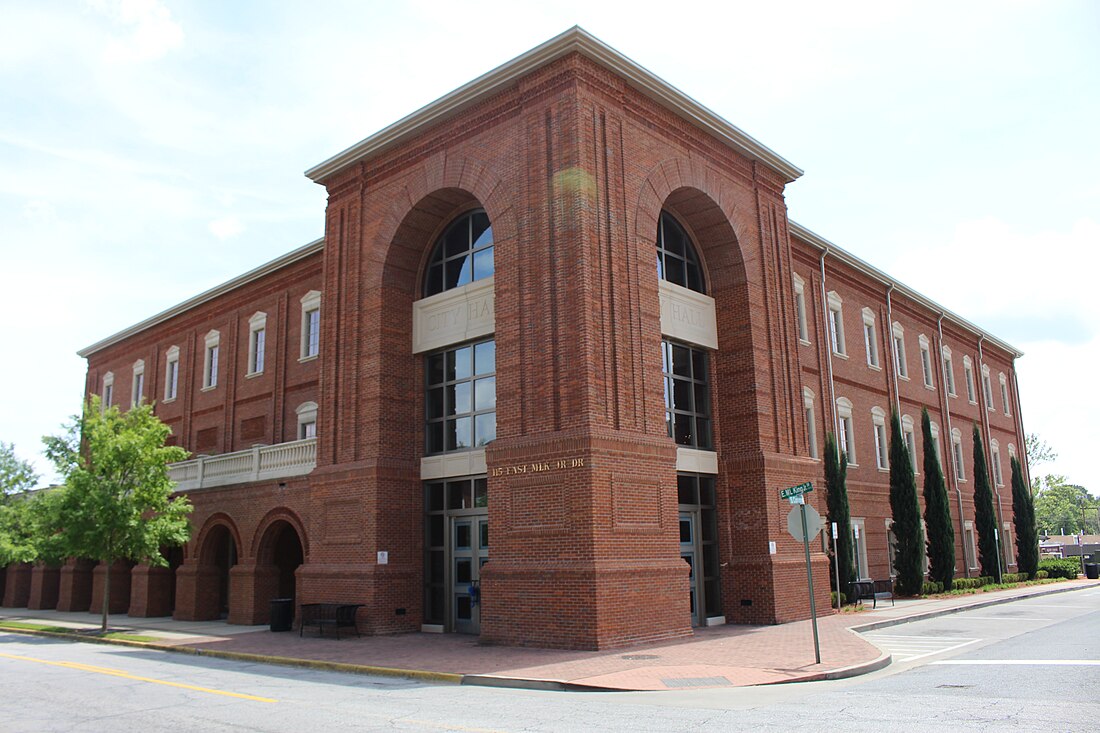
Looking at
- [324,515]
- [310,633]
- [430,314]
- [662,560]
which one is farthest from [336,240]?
[662,560]

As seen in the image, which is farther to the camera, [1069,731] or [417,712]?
[417,712]

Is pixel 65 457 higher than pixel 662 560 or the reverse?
higher

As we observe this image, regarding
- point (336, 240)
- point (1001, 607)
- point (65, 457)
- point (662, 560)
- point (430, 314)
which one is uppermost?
point (336, 240)

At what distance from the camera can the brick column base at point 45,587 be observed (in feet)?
122

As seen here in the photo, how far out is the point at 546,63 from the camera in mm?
19141

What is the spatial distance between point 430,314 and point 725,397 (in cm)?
781

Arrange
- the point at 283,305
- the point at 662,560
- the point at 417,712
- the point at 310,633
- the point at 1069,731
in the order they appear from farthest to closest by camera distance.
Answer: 1. the point at 283,305
2. the point at 310,633
3. the point at 662,560
4. the point at 417,712
5. the point at 1069,731

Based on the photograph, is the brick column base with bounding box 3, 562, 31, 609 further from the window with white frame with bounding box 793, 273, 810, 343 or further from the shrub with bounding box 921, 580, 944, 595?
the shrub with bounding box 921, 580, 944, 595

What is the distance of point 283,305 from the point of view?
103 feet

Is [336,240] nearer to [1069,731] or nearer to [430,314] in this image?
[430,314]

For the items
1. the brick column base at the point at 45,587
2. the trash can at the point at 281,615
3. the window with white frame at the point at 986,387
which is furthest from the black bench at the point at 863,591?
the brick column base at the point at 45,587

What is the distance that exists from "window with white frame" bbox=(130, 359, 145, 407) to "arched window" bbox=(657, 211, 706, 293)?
2630cm

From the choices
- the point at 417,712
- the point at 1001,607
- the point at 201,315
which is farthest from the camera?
the point at 201,315

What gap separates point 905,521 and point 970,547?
1091 cm
